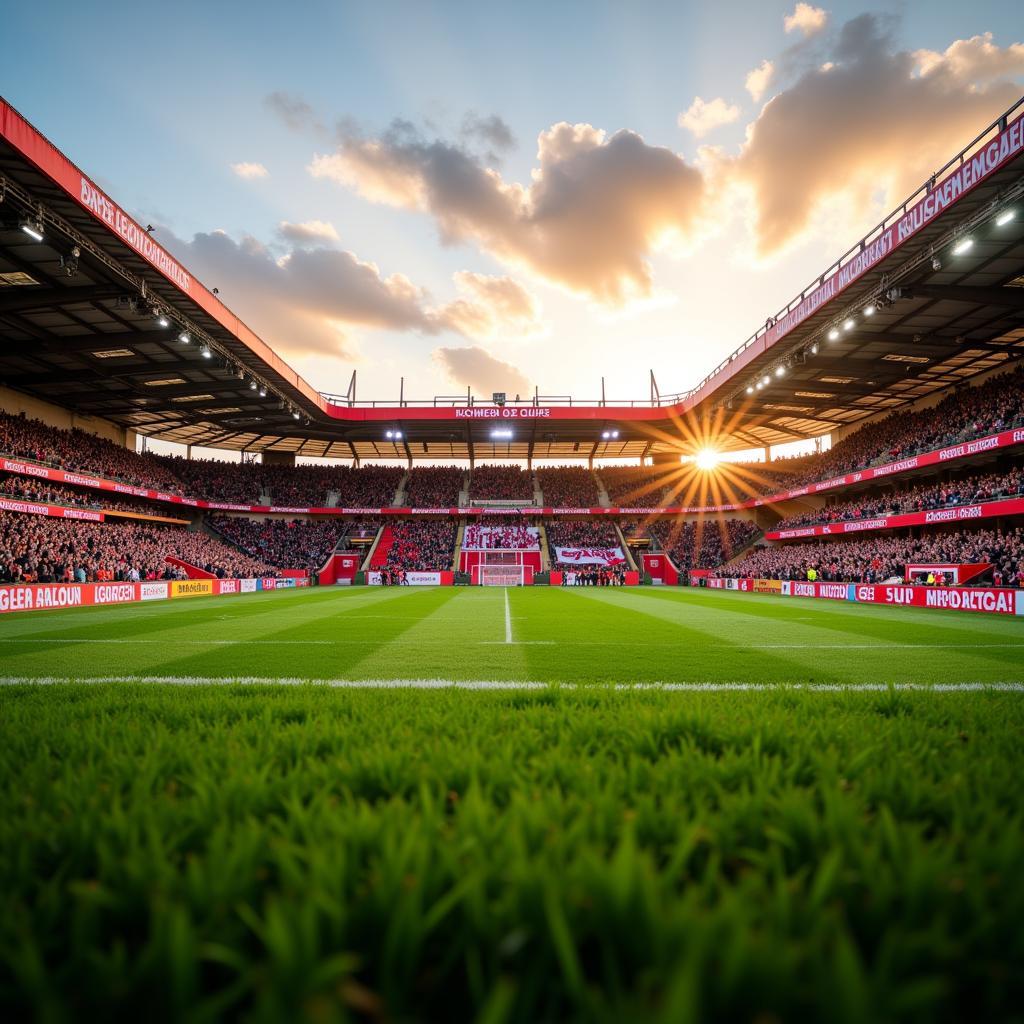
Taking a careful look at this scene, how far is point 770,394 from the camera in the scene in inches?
1332

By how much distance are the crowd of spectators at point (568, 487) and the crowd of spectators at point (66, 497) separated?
107ft

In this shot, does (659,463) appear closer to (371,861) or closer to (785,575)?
(785,575)

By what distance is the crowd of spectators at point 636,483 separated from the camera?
5150 cm

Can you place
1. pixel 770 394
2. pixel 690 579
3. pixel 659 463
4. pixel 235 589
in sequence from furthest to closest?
1. pixel 659 463
2. pixel 690 579
3. pixel 770 394
4. pixel 235 589

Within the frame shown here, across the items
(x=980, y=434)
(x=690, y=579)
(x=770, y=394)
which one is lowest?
(x=690, y=579)

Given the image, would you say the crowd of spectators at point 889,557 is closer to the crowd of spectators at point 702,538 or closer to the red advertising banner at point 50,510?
the crowd of spectators at point 702,538

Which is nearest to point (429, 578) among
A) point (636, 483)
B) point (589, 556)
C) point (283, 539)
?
point (589, 556)

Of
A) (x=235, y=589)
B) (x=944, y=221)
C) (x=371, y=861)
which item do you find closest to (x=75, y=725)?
(x=371, y=861)

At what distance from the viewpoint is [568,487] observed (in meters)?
53.6

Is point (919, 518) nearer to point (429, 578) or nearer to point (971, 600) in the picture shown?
point (971, 600)

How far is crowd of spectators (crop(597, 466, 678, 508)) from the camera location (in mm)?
51500

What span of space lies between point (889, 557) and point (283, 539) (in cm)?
4354

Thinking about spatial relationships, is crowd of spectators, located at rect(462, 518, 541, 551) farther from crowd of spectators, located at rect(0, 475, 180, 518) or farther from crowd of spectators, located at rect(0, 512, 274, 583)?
crowd of spectators, located at rect(0, 475, 180, 518)

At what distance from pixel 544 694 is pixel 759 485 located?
164 feet
